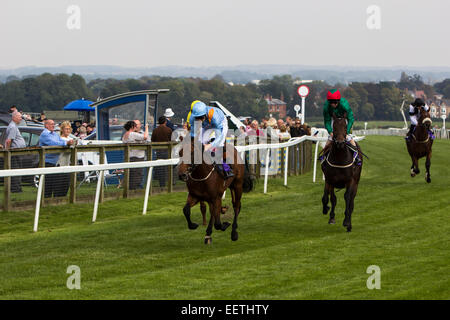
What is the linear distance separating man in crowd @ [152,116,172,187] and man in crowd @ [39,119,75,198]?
2.09m

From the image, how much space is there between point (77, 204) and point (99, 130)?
6.06 meters

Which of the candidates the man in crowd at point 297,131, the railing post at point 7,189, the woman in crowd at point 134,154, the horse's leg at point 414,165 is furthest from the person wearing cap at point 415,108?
the railing post at point 7,189

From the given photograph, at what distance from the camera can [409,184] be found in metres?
16.8

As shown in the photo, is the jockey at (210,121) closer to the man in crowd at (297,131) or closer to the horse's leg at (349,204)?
the horse's leg at (349,204)

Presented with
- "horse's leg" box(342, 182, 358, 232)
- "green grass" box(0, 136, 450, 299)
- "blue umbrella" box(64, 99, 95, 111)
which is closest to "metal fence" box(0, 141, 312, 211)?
"green grass" box(0, 136, 450, 299)

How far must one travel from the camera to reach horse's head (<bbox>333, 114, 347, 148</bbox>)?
1056cm

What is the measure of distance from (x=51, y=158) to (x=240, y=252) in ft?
15.1

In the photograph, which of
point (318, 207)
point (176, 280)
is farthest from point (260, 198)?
point (176, 280)

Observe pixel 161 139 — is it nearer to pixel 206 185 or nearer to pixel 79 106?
pixel 206 185

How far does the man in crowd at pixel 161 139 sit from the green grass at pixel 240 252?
0.48 metres

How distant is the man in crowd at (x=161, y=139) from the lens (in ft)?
48.1

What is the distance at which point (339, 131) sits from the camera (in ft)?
34.7

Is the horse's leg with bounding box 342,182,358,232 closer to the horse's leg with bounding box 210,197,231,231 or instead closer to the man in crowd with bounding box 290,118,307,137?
the horse's leg with bounding box 210,197,231,231
